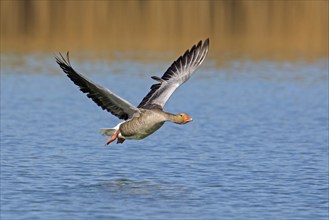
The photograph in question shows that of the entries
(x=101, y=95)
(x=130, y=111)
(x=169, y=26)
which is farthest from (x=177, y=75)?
(x=169, y=26)

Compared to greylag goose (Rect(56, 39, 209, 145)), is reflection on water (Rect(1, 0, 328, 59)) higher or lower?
higher

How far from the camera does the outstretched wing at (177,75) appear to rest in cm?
1678

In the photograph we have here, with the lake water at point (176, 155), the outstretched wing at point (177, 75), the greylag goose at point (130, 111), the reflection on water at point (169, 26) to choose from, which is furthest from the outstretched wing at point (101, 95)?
the reflection on water at point (169, 26)

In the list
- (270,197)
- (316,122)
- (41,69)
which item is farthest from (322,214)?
(41,69)

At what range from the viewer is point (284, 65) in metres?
39.0

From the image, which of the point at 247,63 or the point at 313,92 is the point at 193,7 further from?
the point at 313,92

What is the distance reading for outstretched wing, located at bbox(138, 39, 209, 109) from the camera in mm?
16781

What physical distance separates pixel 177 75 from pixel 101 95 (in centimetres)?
237

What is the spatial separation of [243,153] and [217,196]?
4507mm

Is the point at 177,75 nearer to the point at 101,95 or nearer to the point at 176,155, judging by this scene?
the point at 101,95

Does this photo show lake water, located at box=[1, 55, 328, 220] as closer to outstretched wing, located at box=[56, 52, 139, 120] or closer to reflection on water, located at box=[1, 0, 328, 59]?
outstretched wing, located at box=[56, 52, 139, 120]

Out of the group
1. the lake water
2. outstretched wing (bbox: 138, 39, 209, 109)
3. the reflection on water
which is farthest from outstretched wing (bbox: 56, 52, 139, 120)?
the reflection on water

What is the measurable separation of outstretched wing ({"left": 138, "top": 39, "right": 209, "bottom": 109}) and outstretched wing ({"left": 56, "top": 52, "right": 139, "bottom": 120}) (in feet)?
2.55

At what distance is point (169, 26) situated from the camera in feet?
155
